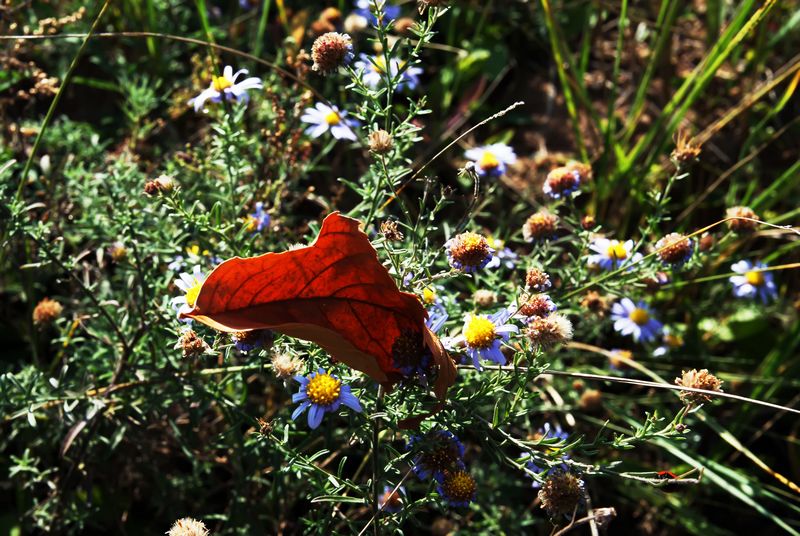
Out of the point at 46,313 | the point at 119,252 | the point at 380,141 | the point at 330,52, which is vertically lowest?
the point at 46,313

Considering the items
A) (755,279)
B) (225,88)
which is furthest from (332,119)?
(755,279)

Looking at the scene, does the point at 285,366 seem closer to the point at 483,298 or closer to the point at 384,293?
the point at 384,293

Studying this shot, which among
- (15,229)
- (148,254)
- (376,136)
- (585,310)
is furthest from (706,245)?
(15,229)

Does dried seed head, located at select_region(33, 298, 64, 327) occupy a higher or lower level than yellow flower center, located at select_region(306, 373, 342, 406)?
lower

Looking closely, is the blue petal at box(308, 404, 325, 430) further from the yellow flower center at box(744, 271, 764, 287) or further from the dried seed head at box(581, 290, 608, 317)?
the yellow flower center at box(744, 271, 764, 287)

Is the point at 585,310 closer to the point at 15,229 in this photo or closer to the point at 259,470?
the point at 259,470

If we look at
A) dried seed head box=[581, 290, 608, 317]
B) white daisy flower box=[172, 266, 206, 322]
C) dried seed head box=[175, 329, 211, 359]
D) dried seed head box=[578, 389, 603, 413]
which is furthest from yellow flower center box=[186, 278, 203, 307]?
dried seed head box=[578, 389, 603, 413]

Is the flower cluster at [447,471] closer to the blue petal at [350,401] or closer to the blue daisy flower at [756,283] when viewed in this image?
the blue petal at [350,401]
